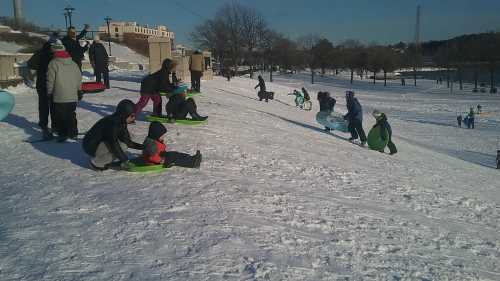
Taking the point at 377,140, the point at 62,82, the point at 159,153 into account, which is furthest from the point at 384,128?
the point at 62,82

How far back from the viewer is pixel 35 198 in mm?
5562

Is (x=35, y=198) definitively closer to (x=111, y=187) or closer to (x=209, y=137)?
(x=111, y=187)

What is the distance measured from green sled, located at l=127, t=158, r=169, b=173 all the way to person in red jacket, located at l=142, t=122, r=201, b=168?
0.20 ft

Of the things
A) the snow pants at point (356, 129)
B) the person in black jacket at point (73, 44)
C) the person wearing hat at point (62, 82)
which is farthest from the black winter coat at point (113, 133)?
the snow pants at point (356, 129)

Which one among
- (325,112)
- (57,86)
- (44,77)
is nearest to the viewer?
(57,86)

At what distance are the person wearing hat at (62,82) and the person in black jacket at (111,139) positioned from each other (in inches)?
68.5

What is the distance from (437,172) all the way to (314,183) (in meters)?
4.73

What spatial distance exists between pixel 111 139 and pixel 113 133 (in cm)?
12

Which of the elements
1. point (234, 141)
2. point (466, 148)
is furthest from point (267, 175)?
point (466, 148)

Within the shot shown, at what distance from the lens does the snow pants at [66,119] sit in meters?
7.89

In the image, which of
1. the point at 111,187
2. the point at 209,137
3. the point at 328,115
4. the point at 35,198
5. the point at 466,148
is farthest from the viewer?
the point at 466,148

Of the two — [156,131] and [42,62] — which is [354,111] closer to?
[156,131]

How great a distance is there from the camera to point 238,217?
5219mm

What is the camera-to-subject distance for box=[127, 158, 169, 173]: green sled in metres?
6.56
